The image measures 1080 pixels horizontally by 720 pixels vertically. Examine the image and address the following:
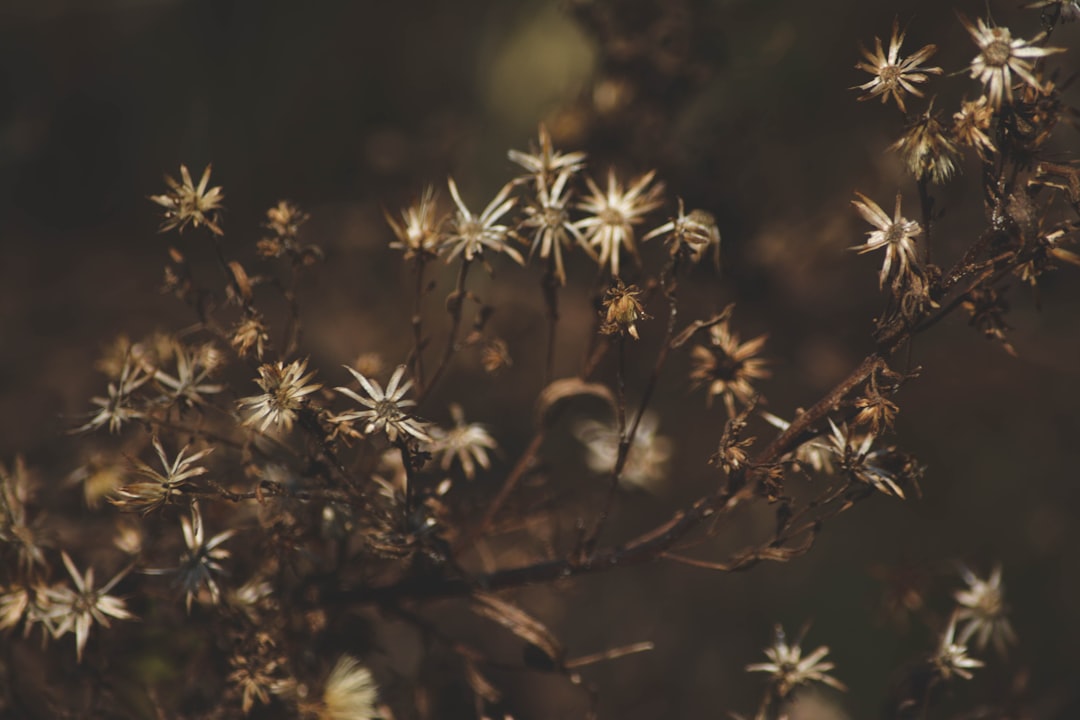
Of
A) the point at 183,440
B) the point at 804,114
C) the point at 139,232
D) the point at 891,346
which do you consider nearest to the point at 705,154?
the point at 804,114

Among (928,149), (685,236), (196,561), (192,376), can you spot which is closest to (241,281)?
(192,376)

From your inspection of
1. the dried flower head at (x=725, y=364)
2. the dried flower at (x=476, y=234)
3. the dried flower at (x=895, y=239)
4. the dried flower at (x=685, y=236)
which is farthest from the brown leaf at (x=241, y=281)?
the dried flower at (x=895, y=239)

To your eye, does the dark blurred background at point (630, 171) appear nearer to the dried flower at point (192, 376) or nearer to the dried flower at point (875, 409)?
the dried flower at point (192, 376)

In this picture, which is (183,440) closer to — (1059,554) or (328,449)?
(328,449)

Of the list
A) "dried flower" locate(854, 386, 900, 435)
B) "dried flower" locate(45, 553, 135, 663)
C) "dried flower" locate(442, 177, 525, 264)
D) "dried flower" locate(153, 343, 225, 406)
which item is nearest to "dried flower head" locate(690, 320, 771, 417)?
"dried flower" locate(854, 386, 900, 435)

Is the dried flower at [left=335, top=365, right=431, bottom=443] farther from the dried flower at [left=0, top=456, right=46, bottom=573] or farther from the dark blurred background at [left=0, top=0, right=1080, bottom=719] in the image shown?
the dark blurred background at [left=0, top=0, right=1080, bottom=719]
